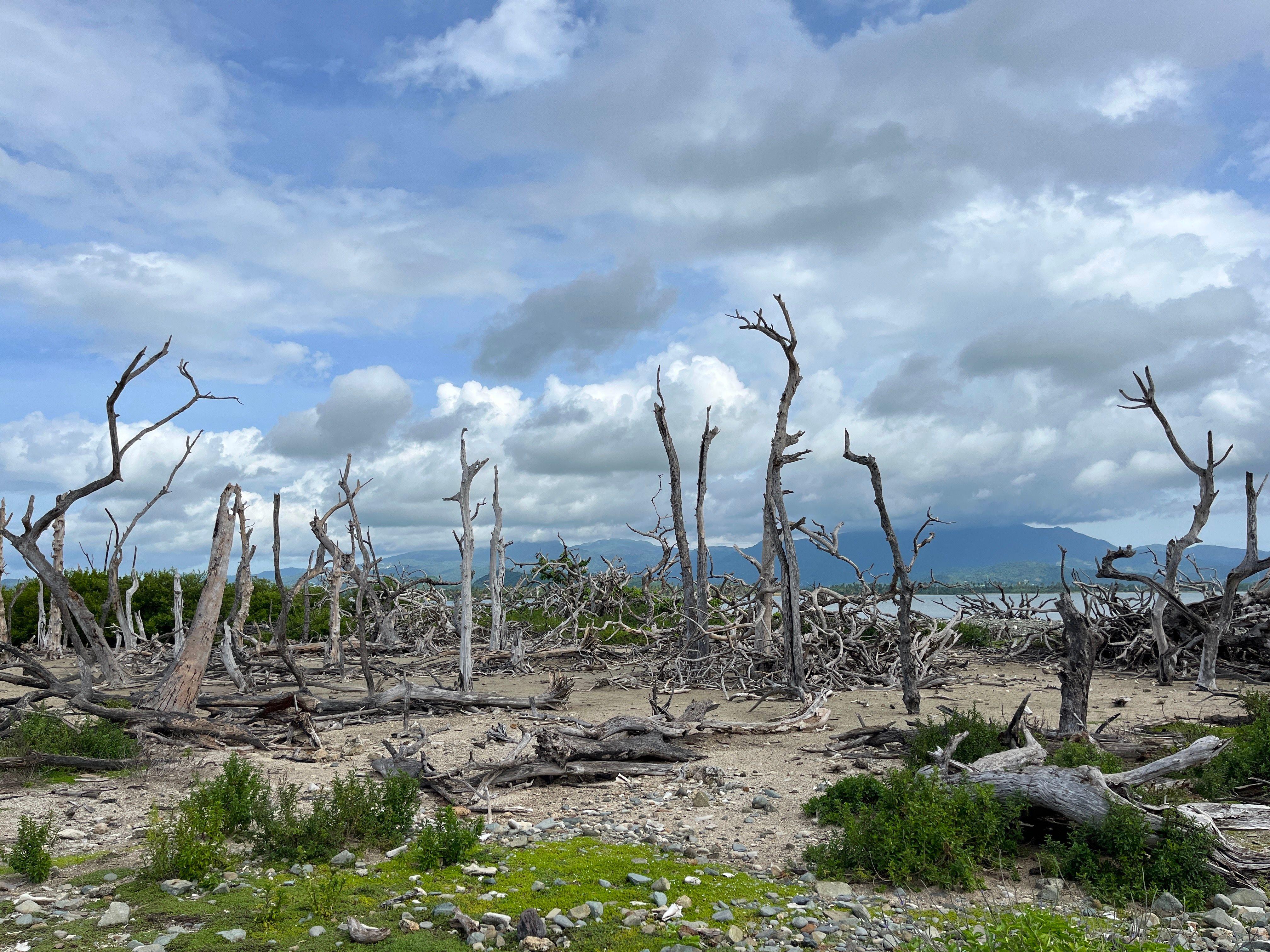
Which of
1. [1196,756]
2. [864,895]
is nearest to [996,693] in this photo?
[1196,756]

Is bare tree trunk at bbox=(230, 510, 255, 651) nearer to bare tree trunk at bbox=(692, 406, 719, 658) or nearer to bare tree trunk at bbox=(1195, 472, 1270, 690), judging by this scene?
bare tree trunk at bbox=(692, 406, 719, 658)

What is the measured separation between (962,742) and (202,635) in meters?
8.43

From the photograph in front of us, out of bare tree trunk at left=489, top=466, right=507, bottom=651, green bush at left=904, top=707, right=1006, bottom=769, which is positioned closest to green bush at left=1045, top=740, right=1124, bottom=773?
green bush at left=904, top=707, right=1006, bottom=769

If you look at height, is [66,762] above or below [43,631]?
below

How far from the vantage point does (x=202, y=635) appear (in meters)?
10.0

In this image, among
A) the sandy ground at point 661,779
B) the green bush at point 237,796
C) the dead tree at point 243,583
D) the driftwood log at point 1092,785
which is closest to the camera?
the driftwood log at point 1092,785

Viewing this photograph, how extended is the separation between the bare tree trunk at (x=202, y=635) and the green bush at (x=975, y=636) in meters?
15.4

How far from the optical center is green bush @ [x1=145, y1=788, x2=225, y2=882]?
189 inches

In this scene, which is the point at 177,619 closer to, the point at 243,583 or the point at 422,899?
the point at 243,583

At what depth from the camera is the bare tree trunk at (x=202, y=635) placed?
9.71 meters

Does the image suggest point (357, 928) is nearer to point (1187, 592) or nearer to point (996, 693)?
point (996, 693)

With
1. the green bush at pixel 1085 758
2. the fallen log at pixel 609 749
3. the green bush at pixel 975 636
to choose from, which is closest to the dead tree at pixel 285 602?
the fallen log at pixel 609 749

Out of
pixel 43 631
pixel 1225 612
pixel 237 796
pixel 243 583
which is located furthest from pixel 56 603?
pixel 1225 612

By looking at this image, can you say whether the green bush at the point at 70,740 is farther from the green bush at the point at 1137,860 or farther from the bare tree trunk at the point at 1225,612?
the bare tree trunk at the point at 1225,612
